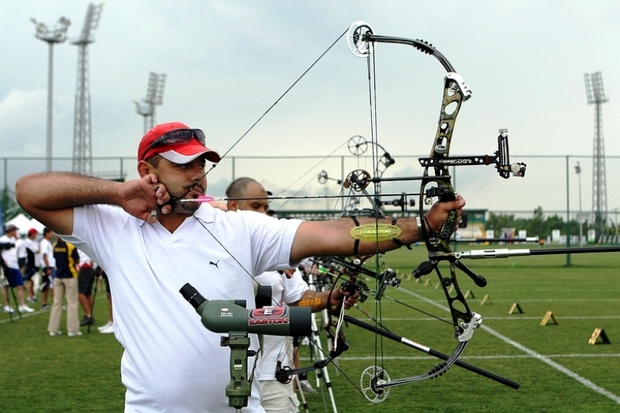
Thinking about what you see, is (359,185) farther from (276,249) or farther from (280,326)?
(280,326)

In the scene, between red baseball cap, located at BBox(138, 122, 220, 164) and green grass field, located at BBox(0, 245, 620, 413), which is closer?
red baseball cap, located at BBox(138, 122, 220, 164)

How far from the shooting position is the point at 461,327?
3.22 m

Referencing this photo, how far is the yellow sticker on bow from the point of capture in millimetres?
2738

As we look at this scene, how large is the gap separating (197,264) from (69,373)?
708 centimetres

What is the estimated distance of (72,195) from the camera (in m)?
2.96

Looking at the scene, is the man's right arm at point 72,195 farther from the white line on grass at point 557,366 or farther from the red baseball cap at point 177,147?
the white line on grass at point 557,366

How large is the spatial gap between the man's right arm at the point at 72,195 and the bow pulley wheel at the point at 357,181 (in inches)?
65.0

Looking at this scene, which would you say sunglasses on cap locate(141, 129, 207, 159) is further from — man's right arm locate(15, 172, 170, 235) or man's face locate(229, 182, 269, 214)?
man's face locate(229, 182, 269, 214)

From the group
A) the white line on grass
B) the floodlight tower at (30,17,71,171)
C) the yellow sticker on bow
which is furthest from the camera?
the floodlight tower at (30,17,71,171)

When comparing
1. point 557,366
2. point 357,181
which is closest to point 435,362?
point 557,366

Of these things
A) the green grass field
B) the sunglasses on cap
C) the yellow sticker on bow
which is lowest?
the green grass field

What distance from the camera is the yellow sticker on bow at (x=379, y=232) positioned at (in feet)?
8.98

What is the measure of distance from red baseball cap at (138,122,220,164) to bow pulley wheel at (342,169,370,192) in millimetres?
1411

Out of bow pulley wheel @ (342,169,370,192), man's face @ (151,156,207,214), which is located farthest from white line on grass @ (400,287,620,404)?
man's face @ (151,156,207,214)
